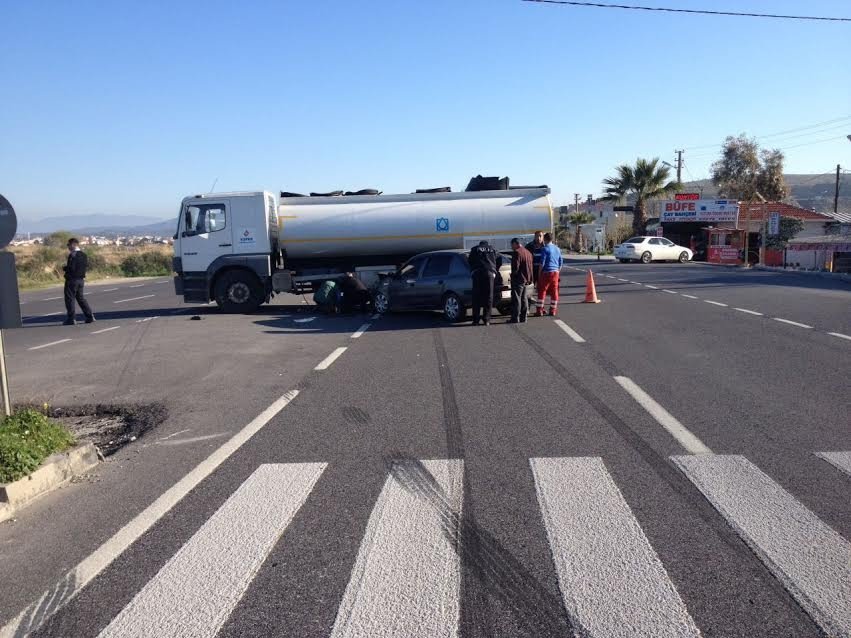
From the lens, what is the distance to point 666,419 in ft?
24.5

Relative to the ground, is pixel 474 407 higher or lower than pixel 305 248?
lower

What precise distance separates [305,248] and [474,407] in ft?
41.7

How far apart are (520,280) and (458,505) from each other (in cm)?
1080

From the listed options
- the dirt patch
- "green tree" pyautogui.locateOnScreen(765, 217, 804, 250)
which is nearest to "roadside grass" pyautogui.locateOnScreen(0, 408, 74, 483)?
the dirt patch

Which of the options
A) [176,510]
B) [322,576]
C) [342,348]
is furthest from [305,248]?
[322,576]

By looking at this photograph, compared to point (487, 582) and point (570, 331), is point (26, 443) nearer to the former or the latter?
point (487, 582)

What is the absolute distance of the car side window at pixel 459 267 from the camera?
643 inches

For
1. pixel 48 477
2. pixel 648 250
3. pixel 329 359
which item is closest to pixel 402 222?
pixel 329 359

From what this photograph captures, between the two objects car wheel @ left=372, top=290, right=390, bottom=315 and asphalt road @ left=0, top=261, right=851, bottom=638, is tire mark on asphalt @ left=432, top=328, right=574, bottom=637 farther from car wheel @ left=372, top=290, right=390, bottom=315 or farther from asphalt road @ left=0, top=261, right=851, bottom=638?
car wheel @ left=372, top=290, right=390, bottom=315

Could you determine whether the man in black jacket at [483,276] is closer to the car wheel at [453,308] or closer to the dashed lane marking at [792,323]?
the car wheel at [453,308]

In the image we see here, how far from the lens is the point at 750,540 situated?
14.8 feet

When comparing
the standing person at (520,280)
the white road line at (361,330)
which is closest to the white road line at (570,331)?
the standing person at (520,280)

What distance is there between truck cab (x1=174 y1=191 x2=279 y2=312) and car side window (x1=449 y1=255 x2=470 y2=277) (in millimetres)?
5572

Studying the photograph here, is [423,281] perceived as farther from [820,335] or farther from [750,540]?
[750,540]
